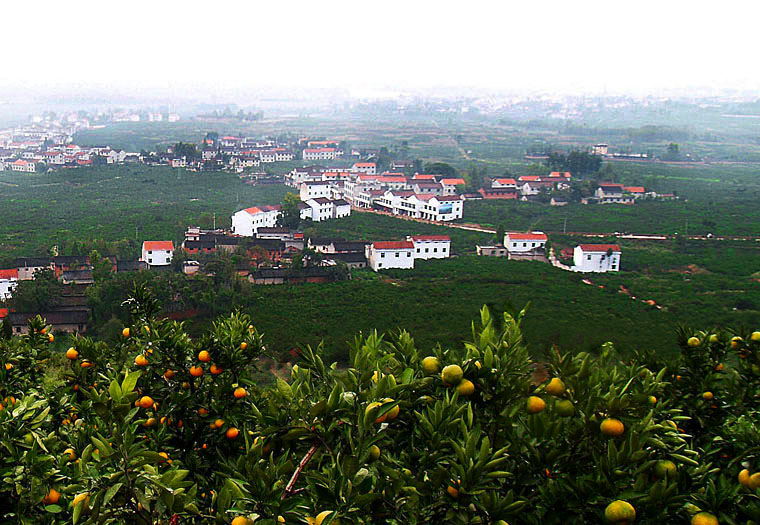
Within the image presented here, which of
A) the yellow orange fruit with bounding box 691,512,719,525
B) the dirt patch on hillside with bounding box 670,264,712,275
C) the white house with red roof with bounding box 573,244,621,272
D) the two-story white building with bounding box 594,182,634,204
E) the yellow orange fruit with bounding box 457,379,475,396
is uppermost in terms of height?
the yellow orange fruit with bounding box 457,379,475,396

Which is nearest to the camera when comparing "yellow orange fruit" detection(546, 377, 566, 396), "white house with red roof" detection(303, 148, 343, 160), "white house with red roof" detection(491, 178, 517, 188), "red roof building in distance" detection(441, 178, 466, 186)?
"yellow orange fruit" detection(546, 377, 566, 396)

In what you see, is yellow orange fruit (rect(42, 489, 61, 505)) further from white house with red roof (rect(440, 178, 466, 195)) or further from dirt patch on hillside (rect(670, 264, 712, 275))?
white house with red roof (rect(440, 178, 466, 195))

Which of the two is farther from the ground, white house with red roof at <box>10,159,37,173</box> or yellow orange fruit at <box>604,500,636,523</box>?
yellow orange fruit at <box>604,500,636,523</box>

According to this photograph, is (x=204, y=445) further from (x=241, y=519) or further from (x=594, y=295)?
(x=594, y=295)

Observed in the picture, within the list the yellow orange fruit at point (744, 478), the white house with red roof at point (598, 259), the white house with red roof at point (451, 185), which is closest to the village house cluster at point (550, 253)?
the white house with red roof at point (598, 259)

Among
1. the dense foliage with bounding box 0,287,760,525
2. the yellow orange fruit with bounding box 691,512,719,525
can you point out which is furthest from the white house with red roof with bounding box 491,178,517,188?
the yellow orange fruit with bounding box 691,512,719,525

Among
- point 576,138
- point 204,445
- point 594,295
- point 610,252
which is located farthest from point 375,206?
point 576,138
